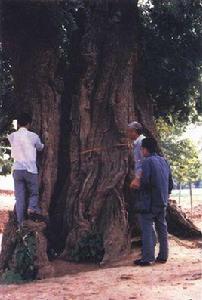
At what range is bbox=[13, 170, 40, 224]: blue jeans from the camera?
7934mm

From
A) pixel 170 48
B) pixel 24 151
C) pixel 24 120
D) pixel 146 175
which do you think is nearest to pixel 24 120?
pixel 24 120

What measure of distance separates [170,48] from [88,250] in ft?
14.0

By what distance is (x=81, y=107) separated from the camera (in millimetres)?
9055

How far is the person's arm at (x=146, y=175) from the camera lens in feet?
24.8

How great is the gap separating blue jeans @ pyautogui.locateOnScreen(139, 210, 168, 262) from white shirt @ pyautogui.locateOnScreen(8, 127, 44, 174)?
1.81 meters

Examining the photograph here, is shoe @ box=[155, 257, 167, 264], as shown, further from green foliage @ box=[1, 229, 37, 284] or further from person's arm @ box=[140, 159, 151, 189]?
green foliage @ box=[1, 229, 37, 284]

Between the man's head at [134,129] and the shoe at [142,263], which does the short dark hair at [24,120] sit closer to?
the man's head at [134,129]

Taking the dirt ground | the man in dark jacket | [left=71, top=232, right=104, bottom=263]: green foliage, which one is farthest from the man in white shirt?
the man in dark jacket

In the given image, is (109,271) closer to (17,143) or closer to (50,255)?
(50,255)

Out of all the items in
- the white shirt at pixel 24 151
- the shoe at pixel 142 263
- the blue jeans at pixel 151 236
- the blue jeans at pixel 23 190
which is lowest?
the shoe at pixel 142 263

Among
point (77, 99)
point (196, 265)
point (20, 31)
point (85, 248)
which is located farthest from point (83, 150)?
point (196, 265)

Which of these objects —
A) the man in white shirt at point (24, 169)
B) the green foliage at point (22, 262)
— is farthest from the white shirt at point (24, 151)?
the green foliage at point (22, 262)

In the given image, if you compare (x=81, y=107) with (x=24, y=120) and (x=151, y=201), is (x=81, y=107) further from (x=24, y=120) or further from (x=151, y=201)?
(x=151, y=201)

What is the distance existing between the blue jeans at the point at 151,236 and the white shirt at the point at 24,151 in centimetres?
181
